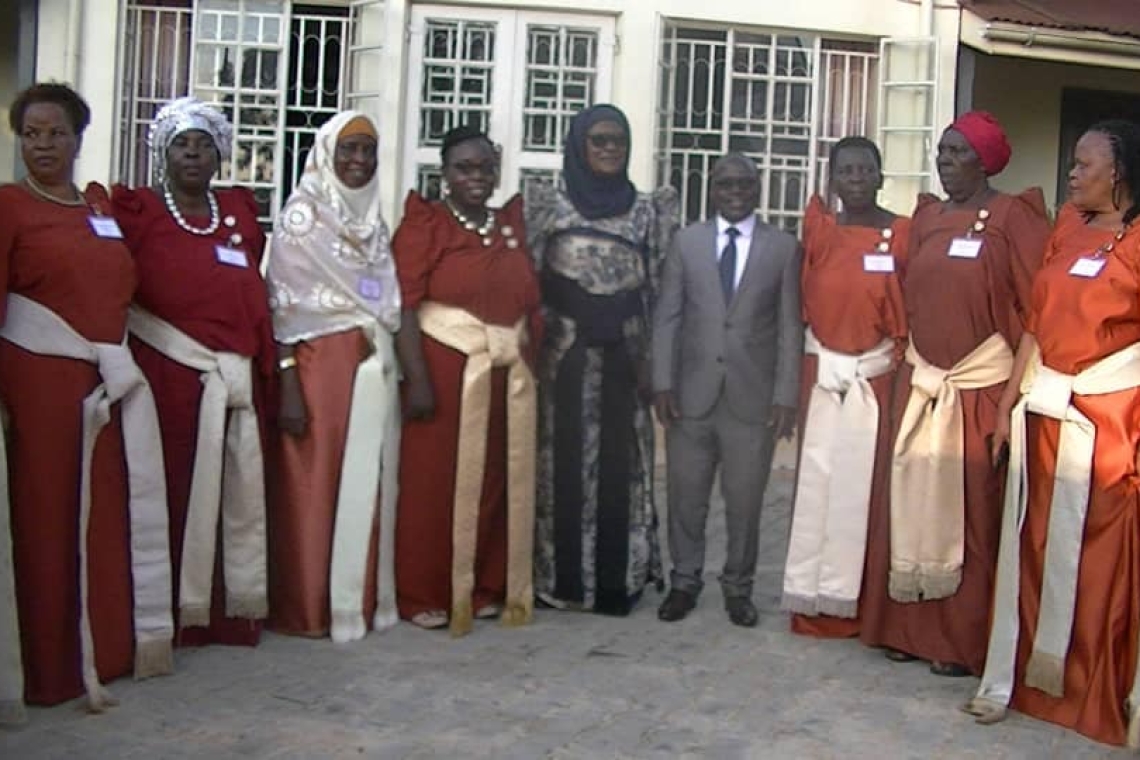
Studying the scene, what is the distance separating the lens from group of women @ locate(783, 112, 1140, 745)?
4.73 m

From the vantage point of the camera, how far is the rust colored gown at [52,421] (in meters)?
4.54

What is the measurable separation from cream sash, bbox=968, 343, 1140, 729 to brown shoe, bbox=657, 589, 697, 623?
4.58 feet

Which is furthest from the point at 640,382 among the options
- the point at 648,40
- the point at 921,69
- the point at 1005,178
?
the point at 1005,178

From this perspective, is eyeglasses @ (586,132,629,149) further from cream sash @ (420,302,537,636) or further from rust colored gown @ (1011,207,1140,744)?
rust colored gown @ (1011,207,1140,744)

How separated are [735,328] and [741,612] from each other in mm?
1136

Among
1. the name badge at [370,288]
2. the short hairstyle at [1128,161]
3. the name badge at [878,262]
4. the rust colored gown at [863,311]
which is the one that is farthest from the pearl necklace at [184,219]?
the short hairstyle at [1128,161]

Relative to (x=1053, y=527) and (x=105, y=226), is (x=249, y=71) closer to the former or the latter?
(x=105, y=226)

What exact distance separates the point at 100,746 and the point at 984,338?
319 centimetres

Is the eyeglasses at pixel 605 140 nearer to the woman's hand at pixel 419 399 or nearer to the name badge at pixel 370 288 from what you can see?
the name badge at pixel 370 288

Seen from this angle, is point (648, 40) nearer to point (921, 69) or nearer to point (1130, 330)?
point (921, 69)

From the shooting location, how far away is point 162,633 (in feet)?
16.3

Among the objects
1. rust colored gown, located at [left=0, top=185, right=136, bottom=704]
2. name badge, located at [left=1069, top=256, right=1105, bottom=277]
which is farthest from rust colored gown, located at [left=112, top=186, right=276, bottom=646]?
name badge, located at [left=1069, top=256, right=1105, bottom=277]

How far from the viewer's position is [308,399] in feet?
18.1

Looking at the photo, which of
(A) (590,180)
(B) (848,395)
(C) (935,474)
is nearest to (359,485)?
(A) (590,180)
